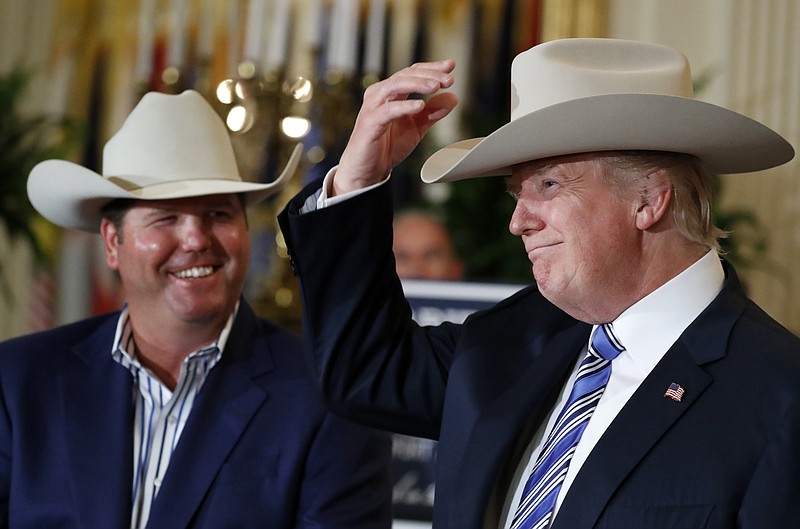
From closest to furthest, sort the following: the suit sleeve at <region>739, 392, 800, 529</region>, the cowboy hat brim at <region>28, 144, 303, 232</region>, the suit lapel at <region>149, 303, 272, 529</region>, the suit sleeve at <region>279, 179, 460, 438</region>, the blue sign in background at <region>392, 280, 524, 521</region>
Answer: the suit sleeve at <region>739, 392, 800, 529</region> < the suit sleeve at <region>279, 179, 460, 438</region> < the suit lapel at <region>149, 303, 272, 529</region> < the cowboy hat brim at <region>28, 144, 303, 232</region> < the blue sign in background at <region>392, 280, 524, 521</region>

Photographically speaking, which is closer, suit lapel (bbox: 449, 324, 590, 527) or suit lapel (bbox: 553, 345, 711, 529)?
suit lapel (bbox: 553, 345, 711, 529)

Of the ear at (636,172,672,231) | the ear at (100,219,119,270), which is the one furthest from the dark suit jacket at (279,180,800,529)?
the ear at (100,219,119,270)

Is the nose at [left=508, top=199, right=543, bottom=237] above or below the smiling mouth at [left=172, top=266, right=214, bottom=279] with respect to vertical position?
above

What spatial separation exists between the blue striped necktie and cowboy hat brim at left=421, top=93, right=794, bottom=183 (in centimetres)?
30

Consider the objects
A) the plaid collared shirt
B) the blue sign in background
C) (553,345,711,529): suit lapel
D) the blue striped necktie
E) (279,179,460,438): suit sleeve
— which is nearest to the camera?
(553,345,711,529): suit lapel

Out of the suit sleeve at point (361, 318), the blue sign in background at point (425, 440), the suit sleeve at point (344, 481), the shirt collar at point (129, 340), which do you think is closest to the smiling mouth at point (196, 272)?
the shirt collar at point (129, 340)

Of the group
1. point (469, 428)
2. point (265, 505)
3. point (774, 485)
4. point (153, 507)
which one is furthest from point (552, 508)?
point (153, 507)

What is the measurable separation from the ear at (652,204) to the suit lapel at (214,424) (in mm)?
1095

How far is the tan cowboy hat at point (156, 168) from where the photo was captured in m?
2.60

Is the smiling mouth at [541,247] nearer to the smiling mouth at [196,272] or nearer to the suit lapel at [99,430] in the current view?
the smiling mouth at [196,272]

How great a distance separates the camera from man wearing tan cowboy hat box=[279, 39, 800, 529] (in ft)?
5.13

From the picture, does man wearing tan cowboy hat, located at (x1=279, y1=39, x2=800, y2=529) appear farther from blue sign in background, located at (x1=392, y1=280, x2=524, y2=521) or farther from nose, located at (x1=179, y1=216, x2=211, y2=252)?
blue sign in background, located at (x1=392, y1=280, x2=524, y2=521)

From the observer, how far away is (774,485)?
148 centimetres

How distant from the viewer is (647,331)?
67.6 inches
